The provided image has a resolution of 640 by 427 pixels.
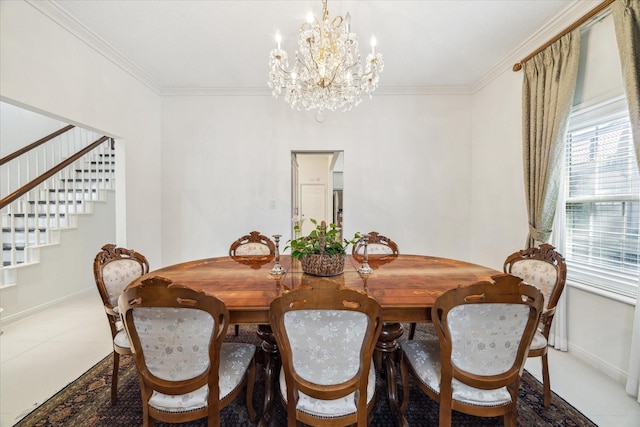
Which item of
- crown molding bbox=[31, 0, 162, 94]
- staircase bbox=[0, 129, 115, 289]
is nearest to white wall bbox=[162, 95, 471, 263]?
crown molding bbox=[31, 0, 162, 94]

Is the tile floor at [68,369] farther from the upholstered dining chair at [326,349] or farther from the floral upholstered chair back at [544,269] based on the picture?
the upholstered dining chair at [326,349]

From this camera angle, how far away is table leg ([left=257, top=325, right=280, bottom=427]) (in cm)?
143

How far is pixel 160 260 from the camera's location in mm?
3623

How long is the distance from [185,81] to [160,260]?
2426mm

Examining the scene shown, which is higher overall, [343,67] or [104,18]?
[104,18]

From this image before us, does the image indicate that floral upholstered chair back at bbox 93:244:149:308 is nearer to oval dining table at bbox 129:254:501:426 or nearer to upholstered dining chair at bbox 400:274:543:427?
oval dining table at bbox 129:254:501:426

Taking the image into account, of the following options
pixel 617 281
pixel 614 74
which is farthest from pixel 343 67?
pixel 617 281

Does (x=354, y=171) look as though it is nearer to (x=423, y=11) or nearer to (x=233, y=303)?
(x=423, y=11)

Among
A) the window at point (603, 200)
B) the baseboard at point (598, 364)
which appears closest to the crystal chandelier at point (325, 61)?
the window at point (603, 200)

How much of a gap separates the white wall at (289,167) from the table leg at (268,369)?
211 centimetres

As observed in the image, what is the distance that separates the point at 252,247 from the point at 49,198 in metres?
3.01

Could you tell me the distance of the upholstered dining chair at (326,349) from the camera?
994mm

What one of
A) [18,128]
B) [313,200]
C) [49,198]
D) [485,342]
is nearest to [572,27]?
[485,342]

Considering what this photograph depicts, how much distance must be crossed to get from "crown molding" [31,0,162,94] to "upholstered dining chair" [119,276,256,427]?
2.60 metres
